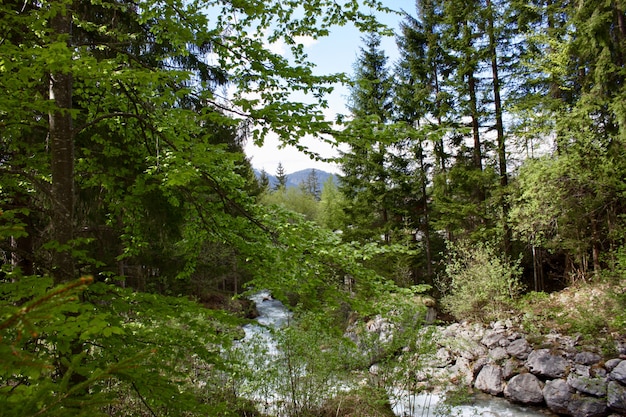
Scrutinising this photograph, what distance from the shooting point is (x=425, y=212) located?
58.9ft

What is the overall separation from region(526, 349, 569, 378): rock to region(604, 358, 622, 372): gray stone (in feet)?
2.34

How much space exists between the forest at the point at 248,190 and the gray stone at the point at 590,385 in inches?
72.8

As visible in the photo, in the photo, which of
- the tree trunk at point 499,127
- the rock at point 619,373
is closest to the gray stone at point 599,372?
the rock at point 619,373

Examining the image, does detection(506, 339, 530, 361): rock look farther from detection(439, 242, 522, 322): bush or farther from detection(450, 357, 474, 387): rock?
detection(439, 242, 522, 322): bush

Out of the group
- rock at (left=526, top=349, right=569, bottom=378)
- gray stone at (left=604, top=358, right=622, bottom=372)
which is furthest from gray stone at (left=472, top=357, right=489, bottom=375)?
gray stone at (left=604, top=358, right=622, bottom=372)

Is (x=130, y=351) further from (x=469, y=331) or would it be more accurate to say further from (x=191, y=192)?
(x=469, y=331)

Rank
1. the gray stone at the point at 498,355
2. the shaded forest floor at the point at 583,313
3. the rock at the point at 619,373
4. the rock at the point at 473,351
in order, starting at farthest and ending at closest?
the rock at the point at 473,351 → the gray stone at the point at 498,355 → the shaded forest floor at the point at 583,313 → the rock at the point at 619,373

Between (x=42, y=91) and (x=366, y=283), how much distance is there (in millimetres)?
3824

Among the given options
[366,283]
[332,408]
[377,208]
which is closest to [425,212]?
[377,208]

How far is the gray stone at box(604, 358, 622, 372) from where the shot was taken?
7546 millimetres

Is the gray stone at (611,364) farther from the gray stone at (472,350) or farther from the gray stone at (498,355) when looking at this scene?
the gray stone at (472,350)

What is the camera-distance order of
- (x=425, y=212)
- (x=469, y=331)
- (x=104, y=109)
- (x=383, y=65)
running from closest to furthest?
(x=104, y=109)
(x=469, y=331)
(x=425, y=212)
(x=383, y=65)

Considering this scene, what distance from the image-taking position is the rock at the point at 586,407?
273 inches

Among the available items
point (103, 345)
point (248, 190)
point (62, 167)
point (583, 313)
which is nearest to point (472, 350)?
point (583, 313)
